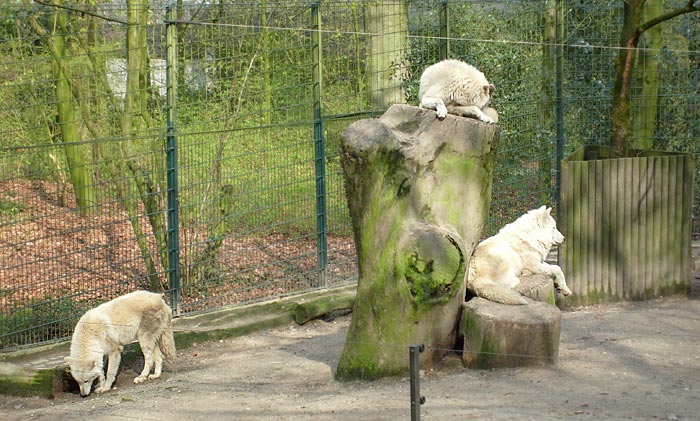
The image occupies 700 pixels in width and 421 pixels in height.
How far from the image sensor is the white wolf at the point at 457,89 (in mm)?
8227

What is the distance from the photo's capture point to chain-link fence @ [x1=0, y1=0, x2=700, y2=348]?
10.2 meters

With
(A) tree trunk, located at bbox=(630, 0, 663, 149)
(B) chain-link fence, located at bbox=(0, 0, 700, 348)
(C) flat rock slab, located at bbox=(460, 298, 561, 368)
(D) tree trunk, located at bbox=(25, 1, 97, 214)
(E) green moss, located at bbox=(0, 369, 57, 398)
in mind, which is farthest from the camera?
(A) tree trunk, located at bbox=(630, 0, 663, 149)

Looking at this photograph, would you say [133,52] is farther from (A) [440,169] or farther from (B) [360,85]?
(A) [440,169]

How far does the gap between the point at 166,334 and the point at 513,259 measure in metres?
3.40

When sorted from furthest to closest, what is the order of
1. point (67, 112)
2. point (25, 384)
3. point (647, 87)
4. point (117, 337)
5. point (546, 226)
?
1. point (647, 87)
2. point (67, 112)
3. point (546, 226)
4. point (117, 337)
5. point (25, 384)

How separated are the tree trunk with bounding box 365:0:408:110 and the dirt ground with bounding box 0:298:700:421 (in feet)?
12.9

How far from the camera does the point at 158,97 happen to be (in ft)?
35.0

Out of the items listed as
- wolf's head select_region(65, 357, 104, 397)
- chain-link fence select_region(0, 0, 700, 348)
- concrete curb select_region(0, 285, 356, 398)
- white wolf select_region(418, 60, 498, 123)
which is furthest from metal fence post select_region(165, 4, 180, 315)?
white wolf select_region(418, 60, 498, 123)

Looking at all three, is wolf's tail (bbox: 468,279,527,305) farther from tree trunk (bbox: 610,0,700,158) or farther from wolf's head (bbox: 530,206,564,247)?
tree trunk (bbox: 610,0,700,158)

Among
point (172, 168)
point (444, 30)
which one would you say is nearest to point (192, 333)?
point (172, 168)

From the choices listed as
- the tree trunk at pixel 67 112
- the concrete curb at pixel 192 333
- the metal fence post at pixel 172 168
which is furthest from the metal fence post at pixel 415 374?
the tree trunk at pixel 67 112

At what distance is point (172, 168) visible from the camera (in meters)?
9.76

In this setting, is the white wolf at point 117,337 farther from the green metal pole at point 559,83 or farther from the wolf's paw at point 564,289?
the green metal pole at point 559,83

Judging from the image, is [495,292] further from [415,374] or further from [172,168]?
[172,168]
